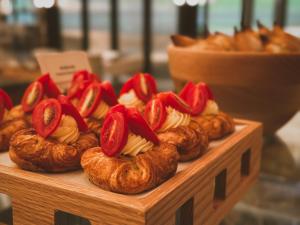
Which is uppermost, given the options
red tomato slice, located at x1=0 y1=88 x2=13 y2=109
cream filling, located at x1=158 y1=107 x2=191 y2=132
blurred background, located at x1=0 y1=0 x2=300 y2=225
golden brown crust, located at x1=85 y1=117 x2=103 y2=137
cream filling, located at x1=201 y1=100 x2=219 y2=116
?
red tomato slice, located at x1=0 y1=88 x2=13 y2=109

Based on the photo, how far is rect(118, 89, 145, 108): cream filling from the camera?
1234 millimetres

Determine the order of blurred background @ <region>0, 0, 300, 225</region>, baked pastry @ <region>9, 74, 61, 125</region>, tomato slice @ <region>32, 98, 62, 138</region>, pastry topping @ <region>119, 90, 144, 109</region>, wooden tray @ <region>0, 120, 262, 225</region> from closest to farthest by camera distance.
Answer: wooden tray @ <region>0, 120, 262, 225</region>, tomato slice @ <region>32, 98, 62, 138</region>, baked pastry @ <region>9, 74, 61, 125</region>, pastry topping @ <region>119, 90, 144, 109</region>, blurred background @ <region>0, 0, 300, 225</region>

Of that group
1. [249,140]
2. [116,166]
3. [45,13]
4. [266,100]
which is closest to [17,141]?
[116,166]

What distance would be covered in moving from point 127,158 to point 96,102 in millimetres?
336

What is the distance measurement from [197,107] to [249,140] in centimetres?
18

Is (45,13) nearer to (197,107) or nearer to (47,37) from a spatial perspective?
(47,37)

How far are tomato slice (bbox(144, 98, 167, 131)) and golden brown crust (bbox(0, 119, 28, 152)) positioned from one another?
34 centimetres

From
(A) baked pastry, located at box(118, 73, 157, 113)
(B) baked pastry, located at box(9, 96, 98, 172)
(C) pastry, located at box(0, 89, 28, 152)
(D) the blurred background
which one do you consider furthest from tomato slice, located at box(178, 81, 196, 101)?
(D) the blurred background

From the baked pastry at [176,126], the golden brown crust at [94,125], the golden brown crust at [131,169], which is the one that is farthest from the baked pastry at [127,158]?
the golden brown crust at [94,125]

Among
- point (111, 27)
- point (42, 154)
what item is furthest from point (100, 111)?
point (111, 27)

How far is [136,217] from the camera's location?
25.1 inches

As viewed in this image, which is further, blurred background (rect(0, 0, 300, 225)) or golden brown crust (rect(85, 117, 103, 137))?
blurred background (rect(0, 0, 300, 225))

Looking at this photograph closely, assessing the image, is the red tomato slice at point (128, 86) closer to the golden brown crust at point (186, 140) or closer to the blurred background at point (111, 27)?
the golden brown crust at point (186, 140)

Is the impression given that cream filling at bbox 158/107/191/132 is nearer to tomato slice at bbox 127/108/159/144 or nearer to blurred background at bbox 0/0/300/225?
tomato slice at bbox 127/108/159/144
